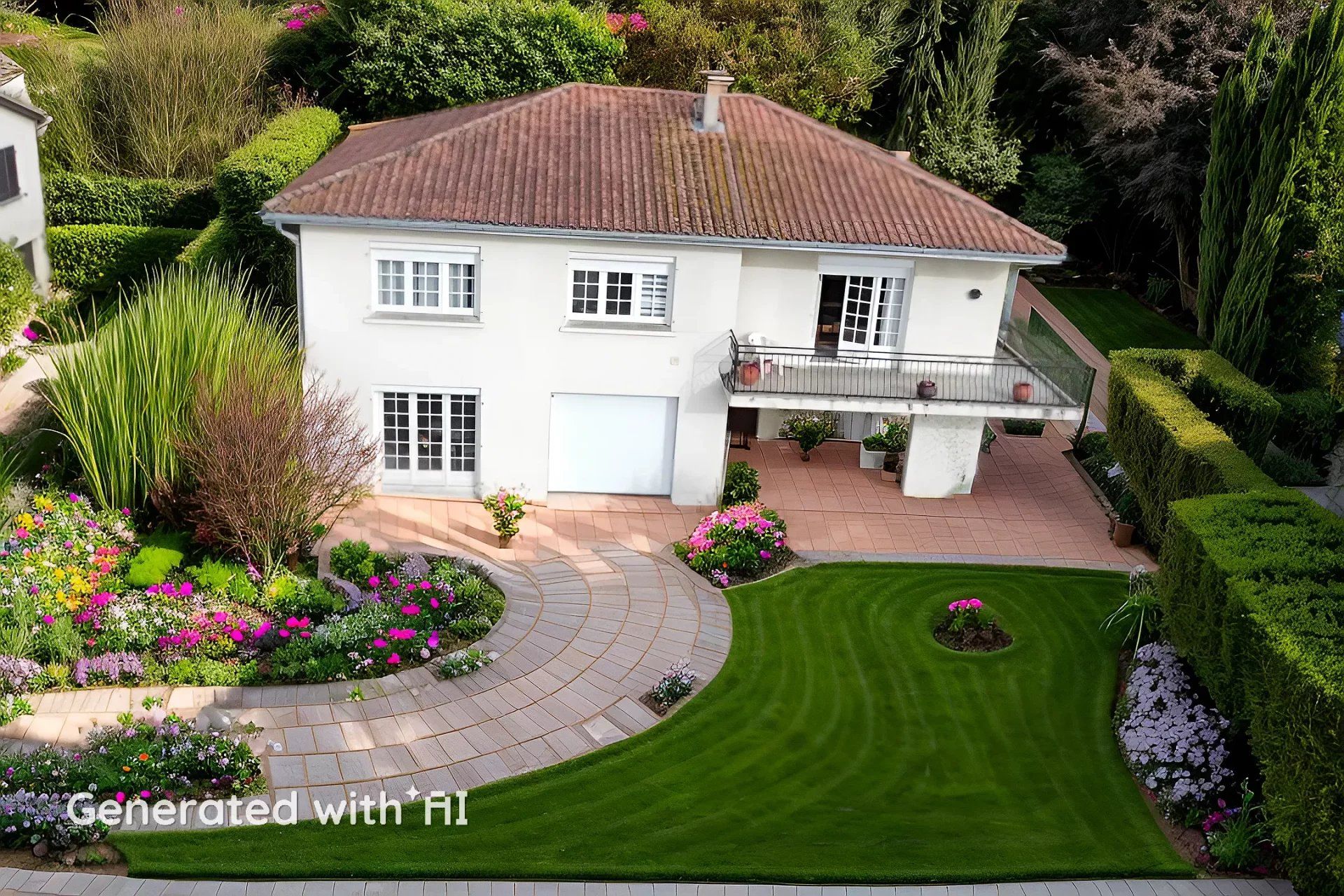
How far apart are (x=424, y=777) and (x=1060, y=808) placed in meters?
9.03

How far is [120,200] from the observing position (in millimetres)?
35250

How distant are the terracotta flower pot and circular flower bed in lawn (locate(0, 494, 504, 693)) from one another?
525 inches

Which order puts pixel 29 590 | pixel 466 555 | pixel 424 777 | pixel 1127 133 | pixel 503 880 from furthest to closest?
pixel 1127 133, pixel 466 555, pixel 29 590, pixel 424 777, pixel 503 880

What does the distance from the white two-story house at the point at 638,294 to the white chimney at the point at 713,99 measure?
0.07 metres

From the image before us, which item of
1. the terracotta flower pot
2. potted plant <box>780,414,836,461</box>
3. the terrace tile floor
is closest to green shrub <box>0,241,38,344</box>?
the terrace tile floor

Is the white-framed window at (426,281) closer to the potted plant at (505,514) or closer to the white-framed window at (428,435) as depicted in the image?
the white-framed window at (428,435)

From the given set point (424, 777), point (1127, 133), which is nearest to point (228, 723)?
point (424, 777)

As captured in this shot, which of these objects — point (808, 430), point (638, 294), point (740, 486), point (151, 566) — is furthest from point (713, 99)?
point (151, 566)

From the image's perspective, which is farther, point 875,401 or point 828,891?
point 875,401

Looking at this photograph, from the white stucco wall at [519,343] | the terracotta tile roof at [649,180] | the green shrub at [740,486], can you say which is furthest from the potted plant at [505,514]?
the terracotta tile roof at [649,180]

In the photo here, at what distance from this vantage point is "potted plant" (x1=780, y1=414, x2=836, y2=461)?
92.9 feet

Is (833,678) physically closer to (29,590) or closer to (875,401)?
(875,401)

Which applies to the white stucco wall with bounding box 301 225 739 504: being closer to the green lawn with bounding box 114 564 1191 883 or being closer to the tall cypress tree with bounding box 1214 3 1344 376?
the green lawn with bounding box 114 564 1191 883

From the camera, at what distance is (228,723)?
16.9 m
